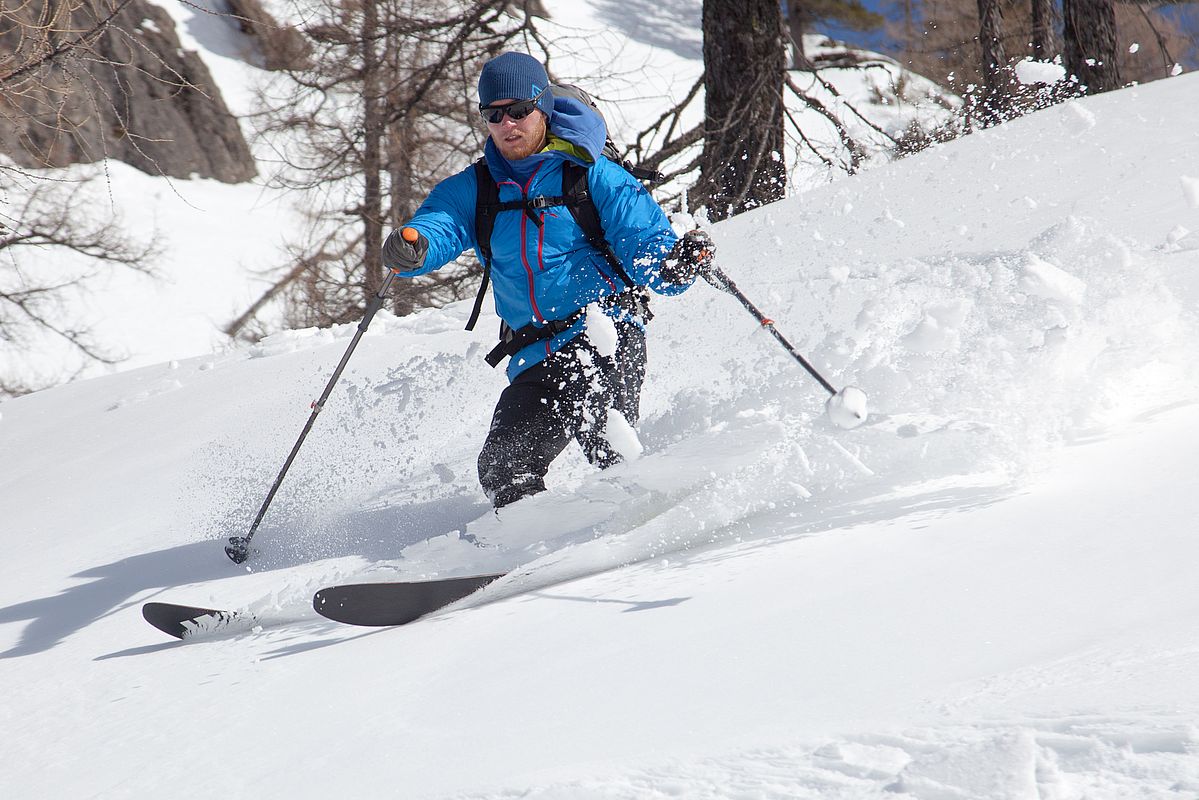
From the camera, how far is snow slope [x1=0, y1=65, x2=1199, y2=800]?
5.28 feet

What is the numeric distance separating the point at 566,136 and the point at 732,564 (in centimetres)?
158

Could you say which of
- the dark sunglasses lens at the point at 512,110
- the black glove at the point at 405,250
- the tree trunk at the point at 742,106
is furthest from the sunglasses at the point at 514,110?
the tree trunk at the point at 742,106

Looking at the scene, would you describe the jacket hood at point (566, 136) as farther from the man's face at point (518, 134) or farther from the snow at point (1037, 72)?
the snow at point (1037, 72)

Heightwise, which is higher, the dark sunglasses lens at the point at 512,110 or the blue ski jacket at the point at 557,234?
the dark sunglasses lens at the point at 512,110

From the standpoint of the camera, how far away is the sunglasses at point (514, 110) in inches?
129

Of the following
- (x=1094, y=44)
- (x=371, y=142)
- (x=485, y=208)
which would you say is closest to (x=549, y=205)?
(x=485, y=208)

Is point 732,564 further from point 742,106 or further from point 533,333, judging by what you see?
point 742,106

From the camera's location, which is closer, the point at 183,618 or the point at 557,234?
the point at 183,618

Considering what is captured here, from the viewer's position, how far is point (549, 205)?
10.9 ft

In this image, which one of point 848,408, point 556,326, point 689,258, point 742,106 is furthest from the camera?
point 742,106

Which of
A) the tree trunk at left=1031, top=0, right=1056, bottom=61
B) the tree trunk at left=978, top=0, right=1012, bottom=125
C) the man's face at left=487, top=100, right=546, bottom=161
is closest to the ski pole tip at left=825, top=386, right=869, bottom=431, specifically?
the man's face at left=487, top=100, right=546, bottom=161

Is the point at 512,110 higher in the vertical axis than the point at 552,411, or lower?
higher

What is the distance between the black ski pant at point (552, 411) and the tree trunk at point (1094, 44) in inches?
295

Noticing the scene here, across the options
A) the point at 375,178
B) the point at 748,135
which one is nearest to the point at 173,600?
the point at 748,135
